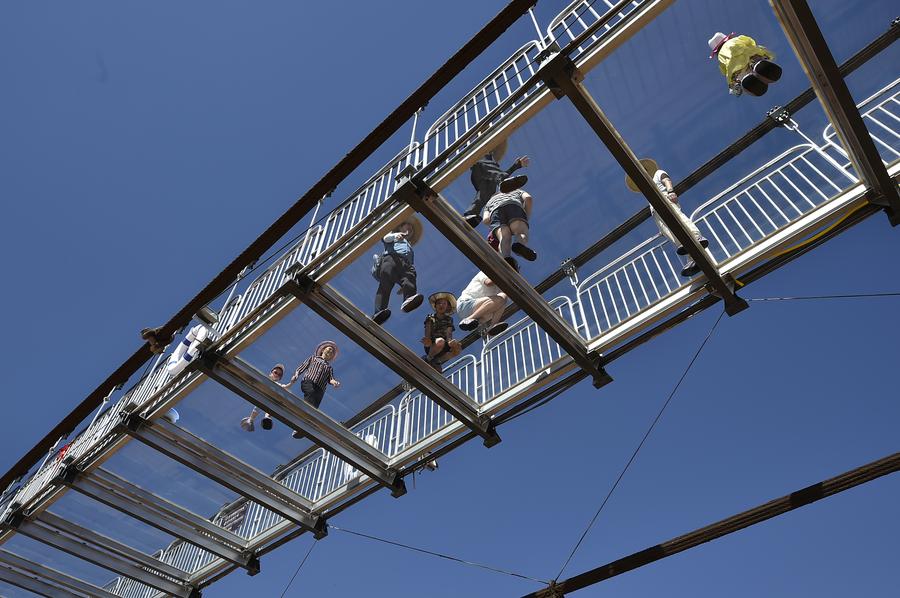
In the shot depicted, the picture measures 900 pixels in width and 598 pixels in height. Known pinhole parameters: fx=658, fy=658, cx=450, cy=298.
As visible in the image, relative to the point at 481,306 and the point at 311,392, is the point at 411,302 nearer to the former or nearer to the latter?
the point at 481,306

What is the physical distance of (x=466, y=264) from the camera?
8.52m

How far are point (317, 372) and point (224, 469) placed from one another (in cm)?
177

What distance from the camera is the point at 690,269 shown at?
6668mm

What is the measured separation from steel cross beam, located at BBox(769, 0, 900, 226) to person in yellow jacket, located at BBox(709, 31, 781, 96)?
1.11 m

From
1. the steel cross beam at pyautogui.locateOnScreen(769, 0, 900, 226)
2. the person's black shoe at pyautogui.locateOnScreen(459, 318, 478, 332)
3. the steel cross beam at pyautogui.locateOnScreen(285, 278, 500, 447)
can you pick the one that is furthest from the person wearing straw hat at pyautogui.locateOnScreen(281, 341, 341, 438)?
the steel cross beam at pyautogui.locateOnScreen(769, 0, 900, 226)

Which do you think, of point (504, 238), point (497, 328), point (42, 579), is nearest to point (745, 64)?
point (504, 238)

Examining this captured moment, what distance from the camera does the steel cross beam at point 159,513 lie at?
9.13 meters

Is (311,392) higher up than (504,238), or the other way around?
(311,392)

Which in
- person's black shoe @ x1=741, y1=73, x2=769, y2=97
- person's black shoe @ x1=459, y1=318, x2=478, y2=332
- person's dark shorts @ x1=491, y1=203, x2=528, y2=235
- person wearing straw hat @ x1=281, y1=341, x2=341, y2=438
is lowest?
person's black shoe @ x1=741, y1=73, x2=769, y2=97

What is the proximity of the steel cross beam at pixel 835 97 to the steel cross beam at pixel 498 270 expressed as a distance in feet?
9.90

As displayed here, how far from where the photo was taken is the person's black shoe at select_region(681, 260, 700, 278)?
21.8ft

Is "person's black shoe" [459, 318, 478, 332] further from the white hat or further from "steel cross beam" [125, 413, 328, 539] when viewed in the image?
the white hat

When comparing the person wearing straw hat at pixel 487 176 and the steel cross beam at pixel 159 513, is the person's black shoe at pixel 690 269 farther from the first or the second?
the steel cross beam at pixel 159 513

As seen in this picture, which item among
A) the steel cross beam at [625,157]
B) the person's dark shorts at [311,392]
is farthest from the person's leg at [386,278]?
the steel cross beam at [625,157]
